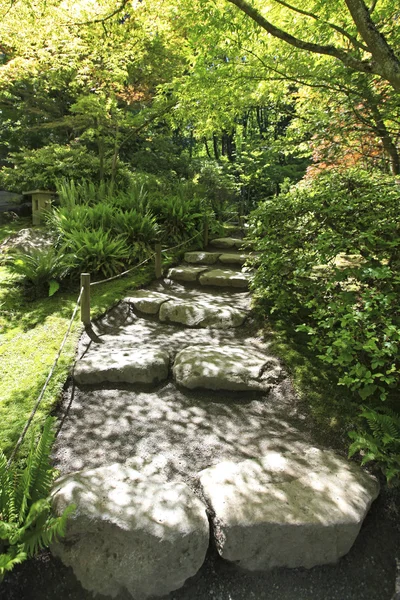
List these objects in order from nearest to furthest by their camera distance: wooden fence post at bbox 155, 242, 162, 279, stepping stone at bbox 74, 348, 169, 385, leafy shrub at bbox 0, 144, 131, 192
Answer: stepping stone at bbox 74, 348, 169, 385, wooden fence post at bbox 155, 242, 162, 279, leafy shrub at bbox 0, 144, 131, 192

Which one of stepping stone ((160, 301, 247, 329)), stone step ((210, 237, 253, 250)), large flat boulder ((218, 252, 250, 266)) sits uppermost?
stone step ((210, 237, 253, 250))

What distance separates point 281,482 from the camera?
7.73 ft

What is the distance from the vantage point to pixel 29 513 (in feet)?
6.07

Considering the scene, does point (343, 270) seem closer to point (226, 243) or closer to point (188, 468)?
point (188, 468)

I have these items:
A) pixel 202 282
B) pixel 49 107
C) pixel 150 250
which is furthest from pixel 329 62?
pixel 49 107

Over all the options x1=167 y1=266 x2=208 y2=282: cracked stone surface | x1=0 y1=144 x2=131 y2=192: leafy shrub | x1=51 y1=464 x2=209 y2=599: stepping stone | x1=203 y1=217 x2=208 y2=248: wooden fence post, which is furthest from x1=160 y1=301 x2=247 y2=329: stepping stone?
x1=0 y1=144 x2=131 y2=192: leafy shrub

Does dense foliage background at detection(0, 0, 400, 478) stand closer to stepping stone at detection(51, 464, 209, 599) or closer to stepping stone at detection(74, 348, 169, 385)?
stepping stone at detection(51, 464, 209, 599)

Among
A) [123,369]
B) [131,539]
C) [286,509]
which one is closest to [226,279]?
[123,369]

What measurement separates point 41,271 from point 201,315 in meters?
2.81

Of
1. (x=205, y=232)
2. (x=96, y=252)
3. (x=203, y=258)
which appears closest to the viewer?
(x=96, y=252)

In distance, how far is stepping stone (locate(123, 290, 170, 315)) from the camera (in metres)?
5.23

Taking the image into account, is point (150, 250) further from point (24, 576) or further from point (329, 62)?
point (24, 576)

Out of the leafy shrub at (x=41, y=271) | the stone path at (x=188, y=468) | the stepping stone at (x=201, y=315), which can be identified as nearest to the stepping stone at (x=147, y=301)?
the stepping stone at (x=201, y=315)

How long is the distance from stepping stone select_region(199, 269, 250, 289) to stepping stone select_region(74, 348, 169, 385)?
108 inches
